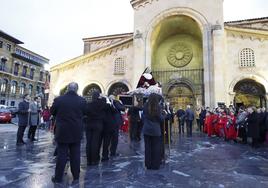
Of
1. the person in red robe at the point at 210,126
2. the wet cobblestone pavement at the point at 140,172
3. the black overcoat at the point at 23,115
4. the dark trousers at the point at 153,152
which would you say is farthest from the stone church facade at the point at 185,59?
the dark trousers at the point at 153,152

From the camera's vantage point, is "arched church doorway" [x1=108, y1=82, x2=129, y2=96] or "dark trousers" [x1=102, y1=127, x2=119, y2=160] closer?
"dark trousers" [x1=102, y1=127, x2=119, y2=160]

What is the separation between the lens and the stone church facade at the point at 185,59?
1727 cm

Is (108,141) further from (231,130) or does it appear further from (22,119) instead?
(231,130)

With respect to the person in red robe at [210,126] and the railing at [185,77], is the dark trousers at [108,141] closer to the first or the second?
the person in red robe at [210,126]

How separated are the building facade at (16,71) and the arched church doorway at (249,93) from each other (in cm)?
2651

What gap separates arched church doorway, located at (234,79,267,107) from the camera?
688 inches

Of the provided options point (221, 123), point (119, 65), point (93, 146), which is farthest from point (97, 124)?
point (119, 65)

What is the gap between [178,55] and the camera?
70.4ft

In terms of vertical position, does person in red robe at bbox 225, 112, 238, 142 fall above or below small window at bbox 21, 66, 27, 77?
below

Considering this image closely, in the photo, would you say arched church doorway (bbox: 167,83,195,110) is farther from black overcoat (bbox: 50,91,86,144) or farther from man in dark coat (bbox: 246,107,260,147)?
black overcoat (bbox: 50,91,86,144)

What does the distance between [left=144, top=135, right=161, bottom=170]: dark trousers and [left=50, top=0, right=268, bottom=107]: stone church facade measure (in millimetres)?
12624

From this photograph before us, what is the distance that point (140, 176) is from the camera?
457 centimetres

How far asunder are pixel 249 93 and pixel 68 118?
675 inches

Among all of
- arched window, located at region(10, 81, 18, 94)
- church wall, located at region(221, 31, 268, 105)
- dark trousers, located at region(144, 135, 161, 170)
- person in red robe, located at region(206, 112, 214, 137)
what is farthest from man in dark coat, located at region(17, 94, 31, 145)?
arched window, located at region(10, 81, 18, 94)
